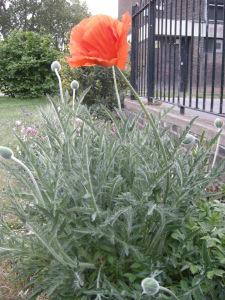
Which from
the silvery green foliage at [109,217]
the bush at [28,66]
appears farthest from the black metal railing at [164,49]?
the bush at [28,66]

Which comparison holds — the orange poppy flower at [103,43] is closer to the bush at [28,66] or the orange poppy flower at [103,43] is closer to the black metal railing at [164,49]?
the black metal railing at [164,49]

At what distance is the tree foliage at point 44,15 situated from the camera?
36.2 m

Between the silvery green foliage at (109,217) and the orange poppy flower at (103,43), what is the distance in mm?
303

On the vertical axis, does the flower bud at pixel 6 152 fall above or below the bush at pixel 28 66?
above

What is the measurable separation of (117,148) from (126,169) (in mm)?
129

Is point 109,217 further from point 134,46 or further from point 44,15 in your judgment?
point 44,15

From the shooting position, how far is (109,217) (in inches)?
56.1

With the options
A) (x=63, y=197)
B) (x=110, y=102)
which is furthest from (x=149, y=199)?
(x=110, y=102)

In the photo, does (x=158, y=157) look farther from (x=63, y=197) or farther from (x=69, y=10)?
(x=69, y=10)

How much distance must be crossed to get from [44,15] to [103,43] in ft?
122

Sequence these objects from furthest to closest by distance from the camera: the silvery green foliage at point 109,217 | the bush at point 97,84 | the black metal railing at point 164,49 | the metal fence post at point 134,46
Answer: the bush at point 97,84
the metal fence post at point 134,46
the black metal railing at point 164,49
the silvery green foliage at point 109,217

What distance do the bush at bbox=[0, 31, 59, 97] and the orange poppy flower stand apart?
14.4 meters

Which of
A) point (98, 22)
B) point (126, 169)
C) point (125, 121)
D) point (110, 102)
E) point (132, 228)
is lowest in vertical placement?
point (110, 102)

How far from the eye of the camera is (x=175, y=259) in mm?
1516
